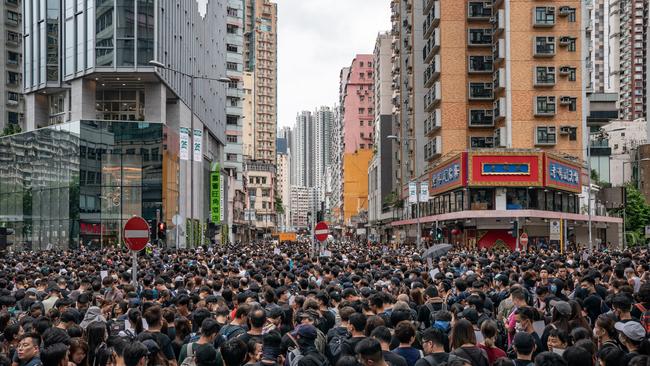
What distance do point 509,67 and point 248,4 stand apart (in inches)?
4315

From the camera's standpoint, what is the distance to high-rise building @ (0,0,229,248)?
54.2 m

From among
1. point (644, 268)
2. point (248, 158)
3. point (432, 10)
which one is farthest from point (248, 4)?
point (644, 268)

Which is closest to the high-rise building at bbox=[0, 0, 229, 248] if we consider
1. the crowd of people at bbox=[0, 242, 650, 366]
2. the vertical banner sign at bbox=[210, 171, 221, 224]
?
the vertical banner sign at bbox=[210, 171, 221, 224]

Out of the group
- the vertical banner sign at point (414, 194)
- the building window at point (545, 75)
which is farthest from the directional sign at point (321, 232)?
the building window at point (545, 75)

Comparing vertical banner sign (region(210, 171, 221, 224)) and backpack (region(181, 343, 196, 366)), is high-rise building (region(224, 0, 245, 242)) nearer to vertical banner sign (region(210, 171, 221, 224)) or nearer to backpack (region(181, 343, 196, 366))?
vertical banner sign (region(210, 171, 221, 224))

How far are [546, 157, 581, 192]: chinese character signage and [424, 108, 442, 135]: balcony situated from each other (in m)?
12.6

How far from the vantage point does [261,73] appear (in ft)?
552

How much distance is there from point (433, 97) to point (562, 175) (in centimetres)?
1593

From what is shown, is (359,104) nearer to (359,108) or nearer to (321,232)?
(359,108)

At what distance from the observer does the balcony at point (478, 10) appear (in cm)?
6556

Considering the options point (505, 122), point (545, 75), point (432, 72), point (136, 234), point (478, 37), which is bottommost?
point (136, 234)

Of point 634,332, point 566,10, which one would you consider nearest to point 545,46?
point 566,10

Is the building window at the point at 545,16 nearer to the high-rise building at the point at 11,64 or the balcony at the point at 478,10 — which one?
the balcony at the point at 478,10

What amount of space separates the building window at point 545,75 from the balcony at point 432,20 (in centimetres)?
1071
